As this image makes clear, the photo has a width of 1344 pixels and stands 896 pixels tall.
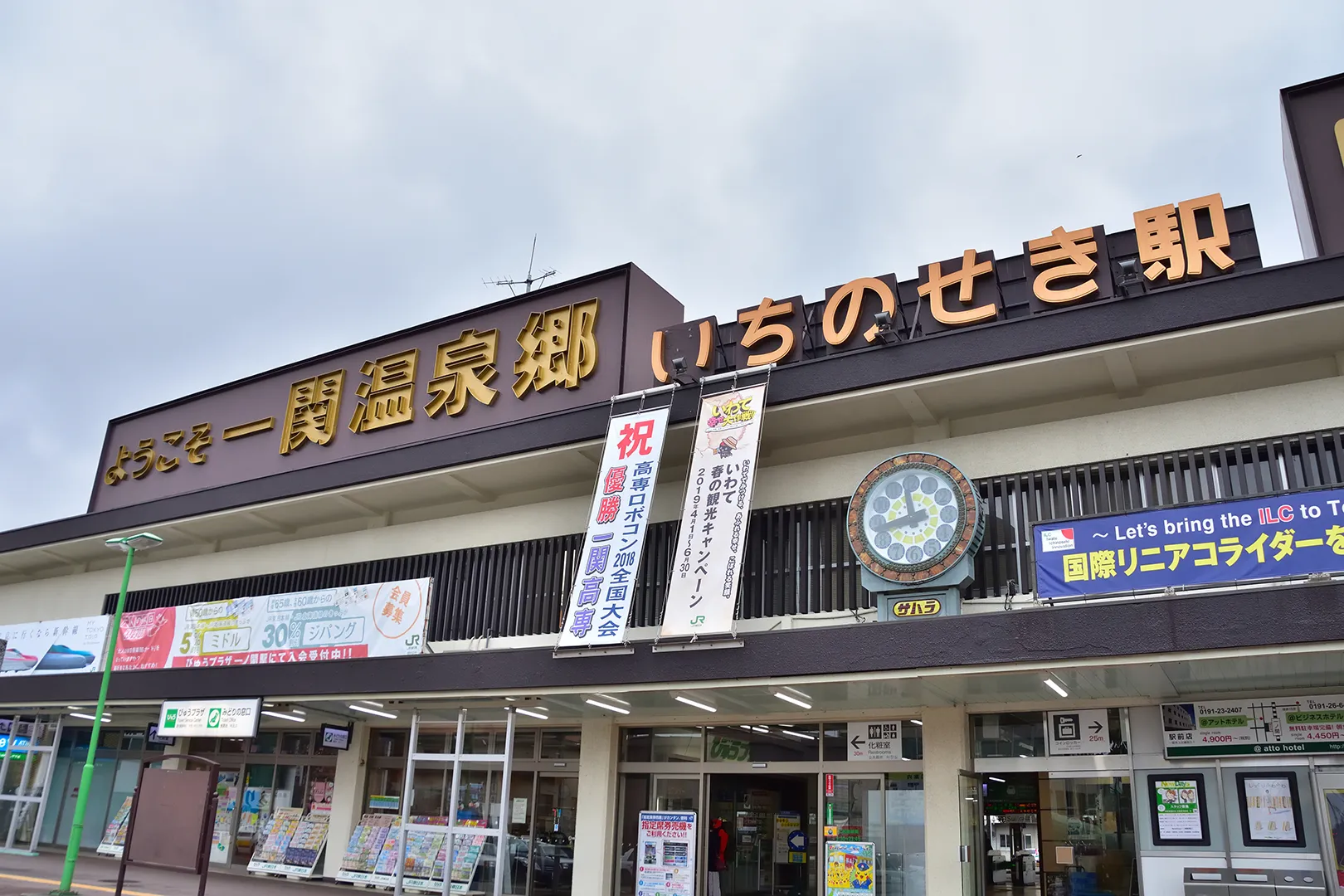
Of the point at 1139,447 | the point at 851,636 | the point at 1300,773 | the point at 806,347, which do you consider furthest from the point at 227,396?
the point at 1300,773

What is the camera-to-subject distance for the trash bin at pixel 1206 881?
9469 millimetres

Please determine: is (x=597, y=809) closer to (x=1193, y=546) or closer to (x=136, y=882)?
(x=136, y=882)

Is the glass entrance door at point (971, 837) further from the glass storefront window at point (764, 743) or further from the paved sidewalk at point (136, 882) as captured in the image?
the paved sidewalk at point (136, 882)

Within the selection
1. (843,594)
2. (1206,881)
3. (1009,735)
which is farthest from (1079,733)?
(843,594)

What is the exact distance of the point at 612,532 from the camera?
39.5ft

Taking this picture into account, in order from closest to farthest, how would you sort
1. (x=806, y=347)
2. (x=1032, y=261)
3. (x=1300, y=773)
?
(x=1300, y=773), (x=1032, y=261), (x=806, y=347)

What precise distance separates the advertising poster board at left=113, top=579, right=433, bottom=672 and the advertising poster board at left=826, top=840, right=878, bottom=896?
18.8ft

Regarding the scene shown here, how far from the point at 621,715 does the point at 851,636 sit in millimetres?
4820

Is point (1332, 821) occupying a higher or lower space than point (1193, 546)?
lower

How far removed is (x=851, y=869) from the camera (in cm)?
1138

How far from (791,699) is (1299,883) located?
504 cm

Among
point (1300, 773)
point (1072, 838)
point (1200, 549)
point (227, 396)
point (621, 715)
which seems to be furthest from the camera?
point (227, 396)

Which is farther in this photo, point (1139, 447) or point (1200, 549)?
point (1139, 447)

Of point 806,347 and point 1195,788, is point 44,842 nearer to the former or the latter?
point 806,347
